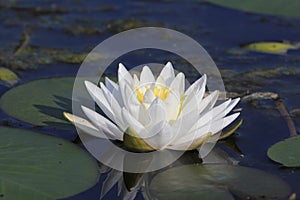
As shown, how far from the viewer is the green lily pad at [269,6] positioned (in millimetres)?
4246

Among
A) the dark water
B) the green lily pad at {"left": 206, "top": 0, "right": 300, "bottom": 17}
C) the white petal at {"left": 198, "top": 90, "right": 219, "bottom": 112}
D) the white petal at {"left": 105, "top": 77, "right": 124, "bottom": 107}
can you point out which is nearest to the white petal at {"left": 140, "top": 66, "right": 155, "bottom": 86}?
the white petal at {"left": 105, "top": 77, "right": 124, "bottom": 107}

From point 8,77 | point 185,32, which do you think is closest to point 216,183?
point 8,77

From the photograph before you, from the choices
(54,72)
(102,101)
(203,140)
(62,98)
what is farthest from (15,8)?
(203,140)

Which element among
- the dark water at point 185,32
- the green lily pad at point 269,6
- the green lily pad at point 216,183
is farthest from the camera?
the green lily pad at point 269,6

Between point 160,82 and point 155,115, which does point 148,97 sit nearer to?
point 155,115

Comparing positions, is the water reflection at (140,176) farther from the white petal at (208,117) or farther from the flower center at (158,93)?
the flower center at (158,93)

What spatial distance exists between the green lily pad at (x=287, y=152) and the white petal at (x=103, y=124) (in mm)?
641

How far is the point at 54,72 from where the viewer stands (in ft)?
12.3

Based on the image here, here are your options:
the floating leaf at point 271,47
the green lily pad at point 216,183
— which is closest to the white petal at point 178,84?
the green lily pad at point 216,183

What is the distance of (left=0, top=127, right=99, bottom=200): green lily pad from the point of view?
7.83ft

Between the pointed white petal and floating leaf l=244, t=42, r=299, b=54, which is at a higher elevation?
the pointed white petal

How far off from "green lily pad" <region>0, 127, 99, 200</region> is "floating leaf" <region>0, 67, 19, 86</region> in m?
0.72

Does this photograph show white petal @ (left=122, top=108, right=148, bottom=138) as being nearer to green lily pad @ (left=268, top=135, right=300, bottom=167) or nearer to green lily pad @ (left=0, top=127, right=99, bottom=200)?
green lily pad @ (left=0, top=127, right=99, bottom=200)

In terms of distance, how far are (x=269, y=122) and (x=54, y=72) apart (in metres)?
1.33
